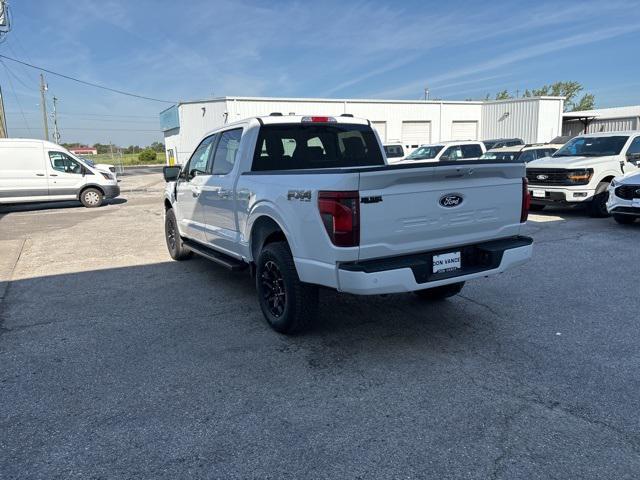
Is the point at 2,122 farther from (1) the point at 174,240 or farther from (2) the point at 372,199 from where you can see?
(2) the point at 372,199

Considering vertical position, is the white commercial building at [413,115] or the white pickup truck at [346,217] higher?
the white commercial building at [413,115]

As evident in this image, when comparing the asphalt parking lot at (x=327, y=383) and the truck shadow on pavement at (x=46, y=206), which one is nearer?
the asphalt parking lot at (x=327, y=383)

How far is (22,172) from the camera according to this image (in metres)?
16.0

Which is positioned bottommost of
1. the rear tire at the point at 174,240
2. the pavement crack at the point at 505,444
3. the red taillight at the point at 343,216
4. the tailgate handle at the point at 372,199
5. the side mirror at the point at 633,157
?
the pavement crack at the point at 505,444

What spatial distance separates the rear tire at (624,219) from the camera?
33.1 ft

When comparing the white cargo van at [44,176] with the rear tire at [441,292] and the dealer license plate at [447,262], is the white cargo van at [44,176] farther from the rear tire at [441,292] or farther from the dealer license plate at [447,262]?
the dealer license plate at [447,262]

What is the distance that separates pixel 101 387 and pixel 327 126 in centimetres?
351

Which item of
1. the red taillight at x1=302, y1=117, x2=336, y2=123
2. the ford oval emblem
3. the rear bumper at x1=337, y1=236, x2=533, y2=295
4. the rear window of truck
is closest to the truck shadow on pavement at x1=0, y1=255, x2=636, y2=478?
the rear bumper at x1=337, y1=236, x2=533, y2=295

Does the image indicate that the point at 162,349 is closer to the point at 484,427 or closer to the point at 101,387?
the point at 101,387

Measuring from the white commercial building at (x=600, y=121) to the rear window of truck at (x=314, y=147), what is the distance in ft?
115

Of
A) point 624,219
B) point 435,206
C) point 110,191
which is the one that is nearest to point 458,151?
point 624,219

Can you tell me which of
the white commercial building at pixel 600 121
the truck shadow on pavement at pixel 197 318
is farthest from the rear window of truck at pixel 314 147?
the white commercial building at pixel 600 121

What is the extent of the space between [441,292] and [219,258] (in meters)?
2.53

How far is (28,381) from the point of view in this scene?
12.3 ft
